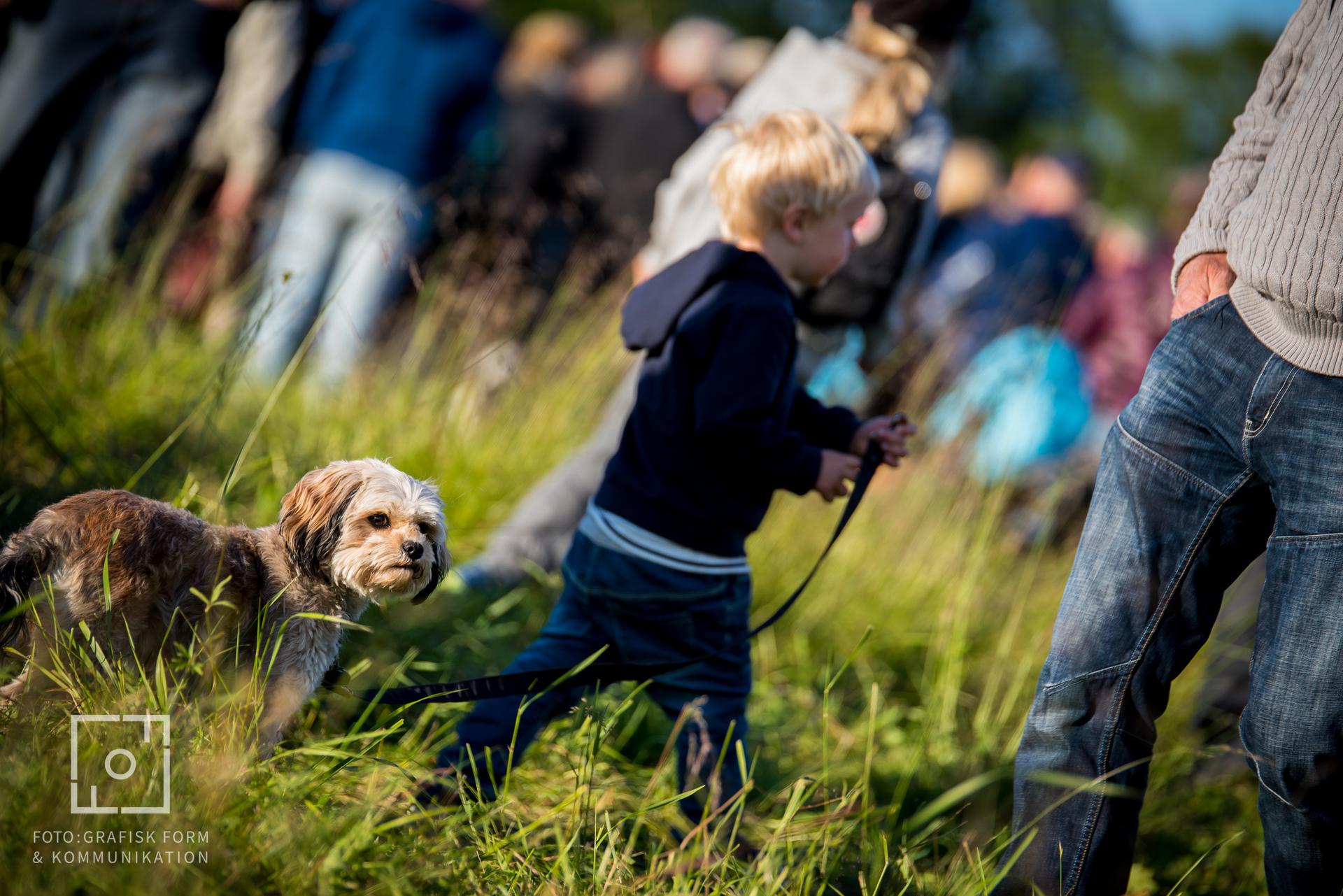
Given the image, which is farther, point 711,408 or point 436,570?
point 711,408

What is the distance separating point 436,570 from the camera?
1.73 meters

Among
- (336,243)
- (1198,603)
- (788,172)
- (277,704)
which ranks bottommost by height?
(277,704)

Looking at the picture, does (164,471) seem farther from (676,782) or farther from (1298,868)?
(1298,868)

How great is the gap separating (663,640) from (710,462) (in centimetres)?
43

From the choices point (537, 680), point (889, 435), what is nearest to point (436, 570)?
point (537, 680)

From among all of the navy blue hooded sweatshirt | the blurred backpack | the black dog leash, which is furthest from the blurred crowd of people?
the black dog leash

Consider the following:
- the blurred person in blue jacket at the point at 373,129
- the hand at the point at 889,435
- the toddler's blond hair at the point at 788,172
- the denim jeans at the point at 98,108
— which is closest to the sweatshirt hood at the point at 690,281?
the toddler's blond hair at the point at 788,172

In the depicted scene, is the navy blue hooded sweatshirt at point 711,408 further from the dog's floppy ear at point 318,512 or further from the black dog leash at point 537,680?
the dog's floppy ear at point 318,512

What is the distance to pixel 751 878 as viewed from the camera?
1.85 m

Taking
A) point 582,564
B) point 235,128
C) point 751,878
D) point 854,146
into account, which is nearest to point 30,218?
point 235,128

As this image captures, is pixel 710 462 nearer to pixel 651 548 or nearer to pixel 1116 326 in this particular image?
pixel 651 548

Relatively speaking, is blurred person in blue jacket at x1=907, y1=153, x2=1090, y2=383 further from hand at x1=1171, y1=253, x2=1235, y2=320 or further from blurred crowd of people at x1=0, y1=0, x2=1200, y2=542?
hand at x1=1171, y1=253, x2=1235, y2=320

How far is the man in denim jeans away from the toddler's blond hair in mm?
723

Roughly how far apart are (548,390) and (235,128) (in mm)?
2322
